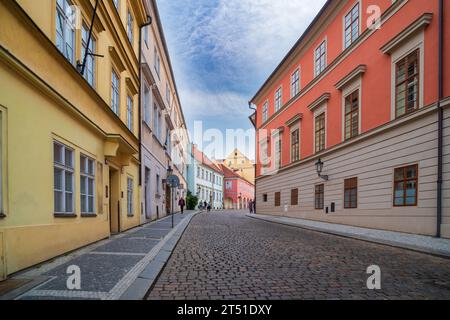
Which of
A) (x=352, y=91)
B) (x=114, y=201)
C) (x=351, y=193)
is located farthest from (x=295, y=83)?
(x=114, y=201)

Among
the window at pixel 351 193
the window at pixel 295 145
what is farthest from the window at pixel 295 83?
the window at pixel 351 193

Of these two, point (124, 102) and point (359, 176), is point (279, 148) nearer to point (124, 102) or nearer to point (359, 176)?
point (359, 176)

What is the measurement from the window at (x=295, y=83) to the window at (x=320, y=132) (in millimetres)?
3887

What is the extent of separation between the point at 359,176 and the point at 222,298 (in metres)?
12.1

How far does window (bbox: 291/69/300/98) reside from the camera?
22.0m

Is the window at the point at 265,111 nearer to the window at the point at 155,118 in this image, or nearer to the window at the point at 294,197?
the window at the point at 294,197

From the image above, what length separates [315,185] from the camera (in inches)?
744

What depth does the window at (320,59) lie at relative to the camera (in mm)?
18314

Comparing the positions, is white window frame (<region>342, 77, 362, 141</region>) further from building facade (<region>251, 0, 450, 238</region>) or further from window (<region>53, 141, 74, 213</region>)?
window (<region>53, 141, 74, 213</region>)

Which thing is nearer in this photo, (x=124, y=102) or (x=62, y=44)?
(x=62, y=44)

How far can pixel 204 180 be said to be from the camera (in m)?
59.1

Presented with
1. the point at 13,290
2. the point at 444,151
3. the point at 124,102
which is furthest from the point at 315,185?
the point at 13,290

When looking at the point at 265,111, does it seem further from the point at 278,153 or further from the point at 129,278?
the point at 129,278

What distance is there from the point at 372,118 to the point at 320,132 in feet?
17.2
